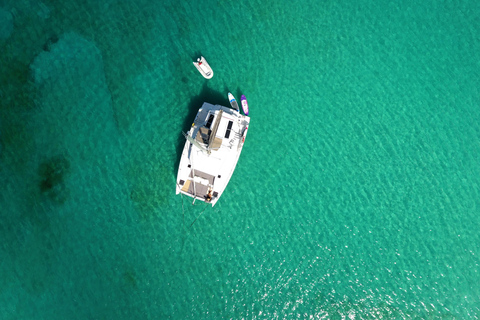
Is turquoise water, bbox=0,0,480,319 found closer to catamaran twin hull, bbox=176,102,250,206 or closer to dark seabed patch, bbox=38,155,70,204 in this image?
dark seabed patch, bbox=38,155,70,204

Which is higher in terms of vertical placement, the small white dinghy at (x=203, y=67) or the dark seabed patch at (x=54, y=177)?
the small white dinghy at (x=203, y=67)

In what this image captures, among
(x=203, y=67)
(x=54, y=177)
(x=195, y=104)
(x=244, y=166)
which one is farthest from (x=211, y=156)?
(x=54, y=177)

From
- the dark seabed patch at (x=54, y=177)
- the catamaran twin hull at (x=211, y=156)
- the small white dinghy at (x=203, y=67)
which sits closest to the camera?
the catamaran twin hull at (x=211, y=156)

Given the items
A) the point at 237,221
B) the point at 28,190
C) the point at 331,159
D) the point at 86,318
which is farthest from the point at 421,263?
the point at 28,190

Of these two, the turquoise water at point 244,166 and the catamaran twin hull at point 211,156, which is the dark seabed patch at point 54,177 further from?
the catamaran twin hull at point 211,156

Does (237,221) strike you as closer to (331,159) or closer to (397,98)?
(331,159)

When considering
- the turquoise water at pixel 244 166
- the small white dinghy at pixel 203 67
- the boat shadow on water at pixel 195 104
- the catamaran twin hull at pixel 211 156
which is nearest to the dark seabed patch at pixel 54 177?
the turquoise water at pixel 244 166

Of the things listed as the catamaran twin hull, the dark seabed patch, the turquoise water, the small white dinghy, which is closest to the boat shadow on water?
the turquoise water

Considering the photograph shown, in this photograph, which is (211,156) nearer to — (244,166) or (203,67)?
(244,166)
